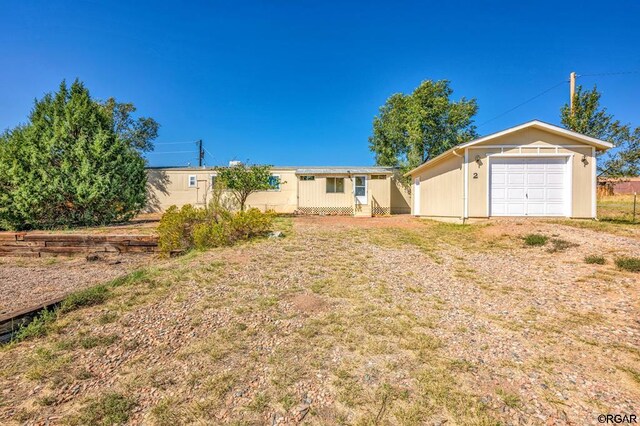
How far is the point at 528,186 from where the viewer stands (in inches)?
406

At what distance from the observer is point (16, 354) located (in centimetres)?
268

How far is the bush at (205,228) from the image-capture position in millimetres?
7297

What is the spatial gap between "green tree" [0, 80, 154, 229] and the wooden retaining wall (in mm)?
3408

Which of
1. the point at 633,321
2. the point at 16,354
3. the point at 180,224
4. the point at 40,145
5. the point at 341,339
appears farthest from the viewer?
the point at 40,145

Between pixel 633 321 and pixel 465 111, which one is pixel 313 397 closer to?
pixel 633 321

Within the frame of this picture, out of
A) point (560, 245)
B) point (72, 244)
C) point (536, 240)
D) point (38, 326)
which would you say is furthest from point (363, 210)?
point (38, 326)

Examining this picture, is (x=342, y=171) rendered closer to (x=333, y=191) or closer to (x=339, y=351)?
(x=333, y=191)

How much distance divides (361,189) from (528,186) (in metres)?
8.73

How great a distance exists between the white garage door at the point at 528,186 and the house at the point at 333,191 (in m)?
7.64

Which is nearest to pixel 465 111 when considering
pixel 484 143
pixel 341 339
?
pixel 484 143

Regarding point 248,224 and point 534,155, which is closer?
point 248,224

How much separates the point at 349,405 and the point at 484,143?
10728mm

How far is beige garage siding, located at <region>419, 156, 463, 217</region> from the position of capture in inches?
440

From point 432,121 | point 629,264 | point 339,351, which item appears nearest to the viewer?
point 339,351
